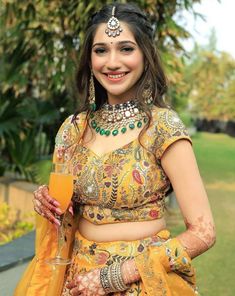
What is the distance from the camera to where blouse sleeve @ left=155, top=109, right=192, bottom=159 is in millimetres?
1646

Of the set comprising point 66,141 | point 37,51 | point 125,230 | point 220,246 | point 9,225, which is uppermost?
Result: point 66,141

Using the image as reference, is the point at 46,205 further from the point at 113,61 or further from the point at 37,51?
the point at 37,51

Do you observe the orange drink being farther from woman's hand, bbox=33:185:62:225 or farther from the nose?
the nose

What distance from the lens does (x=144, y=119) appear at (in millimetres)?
1776

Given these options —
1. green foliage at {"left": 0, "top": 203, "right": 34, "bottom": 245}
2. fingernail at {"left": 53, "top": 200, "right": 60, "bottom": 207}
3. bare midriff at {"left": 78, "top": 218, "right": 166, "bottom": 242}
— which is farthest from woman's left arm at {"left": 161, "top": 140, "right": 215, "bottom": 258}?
green foliage at {"left": 0, "top": 203, "right": 34, "bottom": 245}

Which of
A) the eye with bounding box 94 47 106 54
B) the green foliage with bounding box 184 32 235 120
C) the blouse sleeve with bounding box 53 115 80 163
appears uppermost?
the eye with bounding box 94 47 106 54

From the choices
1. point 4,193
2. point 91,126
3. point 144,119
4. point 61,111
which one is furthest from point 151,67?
point 61,111

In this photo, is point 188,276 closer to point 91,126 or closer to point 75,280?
point 75,280

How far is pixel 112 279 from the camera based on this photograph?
1608mm

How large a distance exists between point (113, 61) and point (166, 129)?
0.31 m

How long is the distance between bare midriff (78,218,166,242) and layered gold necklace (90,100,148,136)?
34 centimetres

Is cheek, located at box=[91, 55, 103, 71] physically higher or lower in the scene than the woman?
higher

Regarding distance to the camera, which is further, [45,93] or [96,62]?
[45,93]

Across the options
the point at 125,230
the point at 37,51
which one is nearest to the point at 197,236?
the point at 125,230
